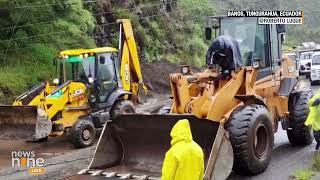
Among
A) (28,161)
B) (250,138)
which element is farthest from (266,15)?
(28,161)

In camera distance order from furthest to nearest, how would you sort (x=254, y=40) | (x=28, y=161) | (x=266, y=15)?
(x=28, y=161), (x=266, y=15), (x=254, y=40)

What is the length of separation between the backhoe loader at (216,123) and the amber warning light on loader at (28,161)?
1900 mm

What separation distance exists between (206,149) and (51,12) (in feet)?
38.0

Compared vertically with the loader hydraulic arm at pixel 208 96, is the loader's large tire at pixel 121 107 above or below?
below

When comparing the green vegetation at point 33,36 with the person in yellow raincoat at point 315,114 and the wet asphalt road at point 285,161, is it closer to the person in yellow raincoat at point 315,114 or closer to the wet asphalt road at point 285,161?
the wet asphalt road at point 285,161

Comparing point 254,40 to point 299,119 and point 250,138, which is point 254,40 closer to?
point 299,119

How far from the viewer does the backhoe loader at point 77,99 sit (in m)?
12.4

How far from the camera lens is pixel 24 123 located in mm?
12414

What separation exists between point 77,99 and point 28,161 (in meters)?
2.41

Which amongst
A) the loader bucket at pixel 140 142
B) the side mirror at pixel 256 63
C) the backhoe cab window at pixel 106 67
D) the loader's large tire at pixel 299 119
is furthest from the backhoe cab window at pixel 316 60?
the loader bucket at pixel 140 142

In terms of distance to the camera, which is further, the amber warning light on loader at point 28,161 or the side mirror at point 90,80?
the side mirror at point 90,80

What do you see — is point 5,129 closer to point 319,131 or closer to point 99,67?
point 99,67

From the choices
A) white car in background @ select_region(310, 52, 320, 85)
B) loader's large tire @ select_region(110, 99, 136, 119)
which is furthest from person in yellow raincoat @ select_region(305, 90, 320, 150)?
white car in background @ select_region(310, 52, 320, 85)

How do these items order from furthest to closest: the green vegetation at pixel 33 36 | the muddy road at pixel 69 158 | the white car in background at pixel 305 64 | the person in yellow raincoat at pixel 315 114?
the white car in background at pixel 305 64 < the green vegetation at pixel 33 36 < the person in yellow raincoat at pixel 315 114 < the muddy road at pixel 69 158
